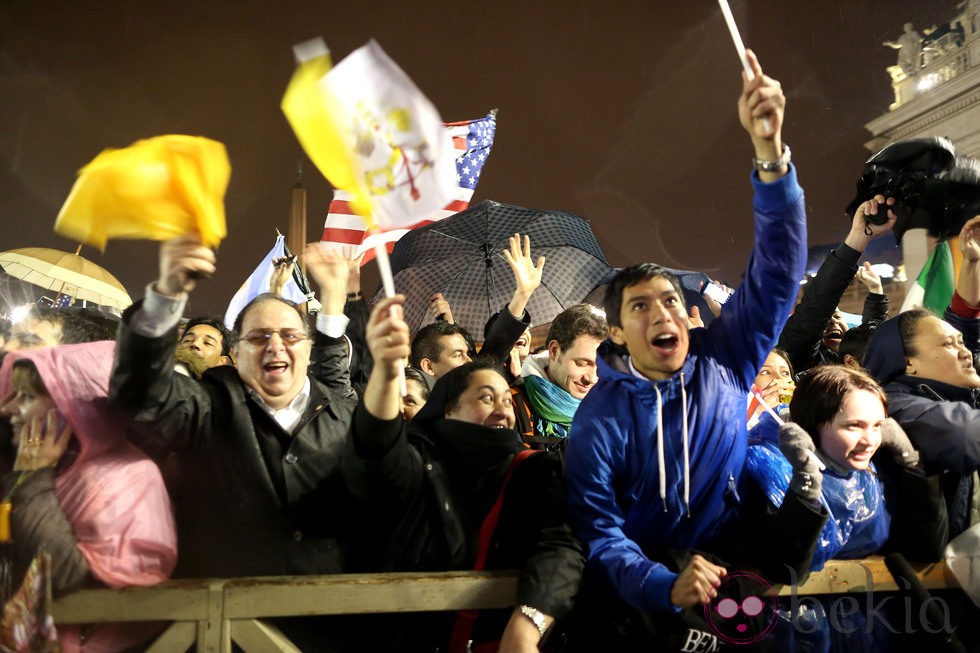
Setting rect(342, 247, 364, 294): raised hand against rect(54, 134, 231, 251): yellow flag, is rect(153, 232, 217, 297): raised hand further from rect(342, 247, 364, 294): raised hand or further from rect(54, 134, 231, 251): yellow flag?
rect(342, 247, 364, 294): raised hand

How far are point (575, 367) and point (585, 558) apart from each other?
1.79m

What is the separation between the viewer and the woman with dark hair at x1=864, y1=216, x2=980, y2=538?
2729mm

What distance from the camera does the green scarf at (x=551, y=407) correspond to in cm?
390

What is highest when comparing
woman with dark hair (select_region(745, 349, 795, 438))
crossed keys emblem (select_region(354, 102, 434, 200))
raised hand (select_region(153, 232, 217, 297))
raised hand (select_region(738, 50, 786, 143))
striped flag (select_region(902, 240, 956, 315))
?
crossed keys emblem (select_region(354, 102, 434, 200))

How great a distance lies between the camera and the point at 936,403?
2.87 m

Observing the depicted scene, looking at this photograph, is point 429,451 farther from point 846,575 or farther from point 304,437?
point 846,575

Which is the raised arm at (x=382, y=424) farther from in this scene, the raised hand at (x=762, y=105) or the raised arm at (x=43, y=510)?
the raised hand at (x=762, y=105)

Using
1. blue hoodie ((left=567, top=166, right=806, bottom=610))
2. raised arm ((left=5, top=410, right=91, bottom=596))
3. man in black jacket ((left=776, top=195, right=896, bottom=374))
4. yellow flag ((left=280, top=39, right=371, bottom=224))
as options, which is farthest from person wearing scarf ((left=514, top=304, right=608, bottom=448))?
raised arm ((left=5, top=410, right=91, bottom=596))

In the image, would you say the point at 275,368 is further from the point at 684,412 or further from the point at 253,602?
the point at 684,412

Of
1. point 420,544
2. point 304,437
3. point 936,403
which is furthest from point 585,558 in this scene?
point 936,403

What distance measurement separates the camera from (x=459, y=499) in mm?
2621

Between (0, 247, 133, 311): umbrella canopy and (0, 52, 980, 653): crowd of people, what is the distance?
3.19 m

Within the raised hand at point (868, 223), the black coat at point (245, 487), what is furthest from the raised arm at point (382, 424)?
the raised hand at point (868, 223)

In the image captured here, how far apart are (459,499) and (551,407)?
4.54ft
